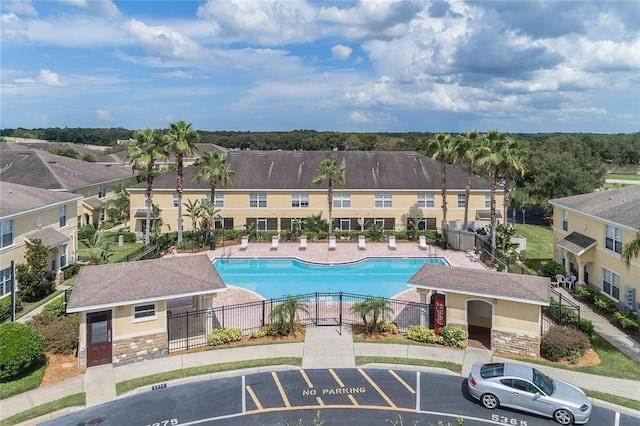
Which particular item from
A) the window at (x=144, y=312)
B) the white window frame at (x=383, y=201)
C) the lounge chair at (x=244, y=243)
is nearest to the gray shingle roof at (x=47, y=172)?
the lounge chair at (x=244, y=243)

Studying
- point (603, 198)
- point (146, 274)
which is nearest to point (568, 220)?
point (603, 198)

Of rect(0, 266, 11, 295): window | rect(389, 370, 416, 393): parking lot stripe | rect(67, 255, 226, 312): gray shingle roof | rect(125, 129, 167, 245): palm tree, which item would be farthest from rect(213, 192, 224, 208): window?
rect(389, 370, 416, 393): parking lot stripe

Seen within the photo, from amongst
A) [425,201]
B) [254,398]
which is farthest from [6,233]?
[425,201]

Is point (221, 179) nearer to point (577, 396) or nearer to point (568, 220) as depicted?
point (568, 220)

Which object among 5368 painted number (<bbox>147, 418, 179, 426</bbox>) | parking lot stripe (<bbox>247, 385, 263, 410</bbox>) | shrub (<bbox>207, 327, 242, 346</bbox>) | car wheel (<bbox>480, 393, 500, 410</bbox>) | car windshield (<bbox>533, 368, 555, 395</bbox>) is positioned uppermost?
car windshield (<bbox>533, 368, 555, 395</bbox>)

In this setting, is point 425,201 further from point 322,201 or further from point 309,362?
point 309,362

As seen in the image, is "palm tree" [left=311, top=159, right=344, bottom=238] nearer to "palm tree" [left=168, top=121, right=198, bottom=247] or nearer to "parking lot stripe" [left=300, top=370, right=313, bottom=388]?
"palm tree" [left=168, top=121, right=198, bottom=247]

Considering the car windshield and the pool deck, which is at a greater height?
the pool deck
